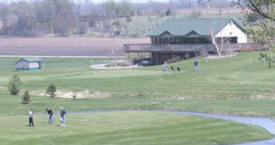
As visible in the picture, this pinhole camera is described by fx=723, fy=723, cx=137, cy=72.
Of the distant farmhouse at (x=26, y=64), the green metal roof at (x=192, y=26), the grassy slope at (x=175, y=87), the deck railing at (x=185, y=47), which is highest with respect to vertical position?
the green metal roof at (x=192, y=26)

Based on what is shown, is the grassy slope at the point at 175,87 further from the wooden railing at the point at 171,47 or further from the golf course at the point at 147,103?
the wooden railing at the point at 171,47

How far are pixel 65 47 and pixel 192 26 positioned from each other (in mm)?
71488

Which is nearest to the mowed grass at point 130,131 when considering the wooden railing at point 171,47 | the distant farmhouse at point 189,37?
the wooden railing at point 171,47

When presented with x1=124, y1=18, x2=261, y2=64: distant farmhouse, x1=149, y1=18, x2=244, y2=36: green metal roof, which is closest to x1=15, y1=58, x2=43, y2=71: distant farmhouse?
x1=124, y1=18, x2=261, y2=64: distant farmhouse

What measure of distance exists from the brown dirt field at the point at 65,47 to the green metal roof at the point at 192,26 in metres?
31.7

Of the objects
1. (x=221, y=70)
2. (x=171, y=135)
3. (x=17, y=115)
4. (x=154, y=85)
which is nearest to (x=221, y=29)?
(x=221, y=70)

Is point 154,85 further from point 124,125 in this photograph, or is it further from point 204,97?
point 124,125

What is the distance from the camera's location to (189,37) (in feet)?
357

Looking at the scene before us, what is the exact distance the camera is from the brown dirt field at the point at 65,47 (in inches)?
6289

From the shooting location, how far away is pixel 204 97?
68312 millimetres

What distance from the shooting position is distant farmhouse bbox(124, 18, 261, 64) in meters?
106

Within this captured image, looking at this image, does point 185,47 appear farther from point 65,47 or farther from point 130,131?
point 65,47

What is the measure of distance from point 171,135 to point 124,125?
4495 millimetres

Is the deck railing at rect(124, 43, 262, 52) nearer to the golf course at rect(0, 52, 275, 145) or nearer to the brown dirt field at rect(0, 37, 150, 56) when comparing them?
the golf course at rect(0, 52, 275, 145)
